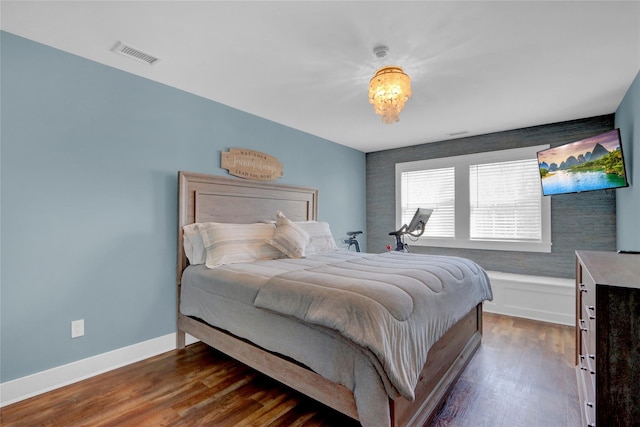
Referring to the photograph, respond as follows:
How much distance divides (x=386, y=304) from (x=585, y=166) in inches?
122

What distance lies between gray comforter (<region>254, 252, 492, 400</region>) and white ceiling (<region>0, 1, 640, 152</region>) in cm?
163

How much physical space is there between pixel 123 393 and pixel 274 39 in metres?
2.72

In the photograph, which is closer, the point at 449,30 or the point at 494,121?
the point at 449,30

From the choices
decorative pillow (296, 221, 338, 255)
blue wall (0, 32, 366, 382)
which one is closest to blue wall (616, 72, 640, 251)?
decorative pillow (296, 221, 338, 255)

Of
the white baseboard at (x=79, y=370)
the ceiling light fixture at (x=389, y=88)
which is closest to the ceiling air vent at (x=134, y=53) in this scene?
the ceiling light fixture at (x=389, y=88)

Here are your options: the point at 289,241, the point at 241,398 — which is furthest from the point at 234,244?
the point at 241,398

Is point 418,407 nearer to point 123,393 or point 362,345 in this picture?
point 362,345

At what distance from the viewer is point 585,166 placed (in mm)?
3150

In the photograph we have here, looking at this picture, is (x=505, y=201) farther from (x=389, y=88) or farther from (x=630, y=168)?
(x=389, y=88)

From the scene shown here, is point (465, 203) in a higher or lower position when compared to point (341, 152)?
lower

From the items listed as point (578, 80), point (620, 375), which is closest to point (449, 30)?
point (578, 80)

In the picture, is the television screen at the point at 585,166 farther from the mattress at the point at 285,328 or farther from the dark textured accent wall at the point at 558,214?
the mattress at the point at 285,328

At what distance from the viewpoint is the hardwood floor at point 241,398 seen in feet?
5.95

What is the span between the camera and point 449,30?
1988mm
